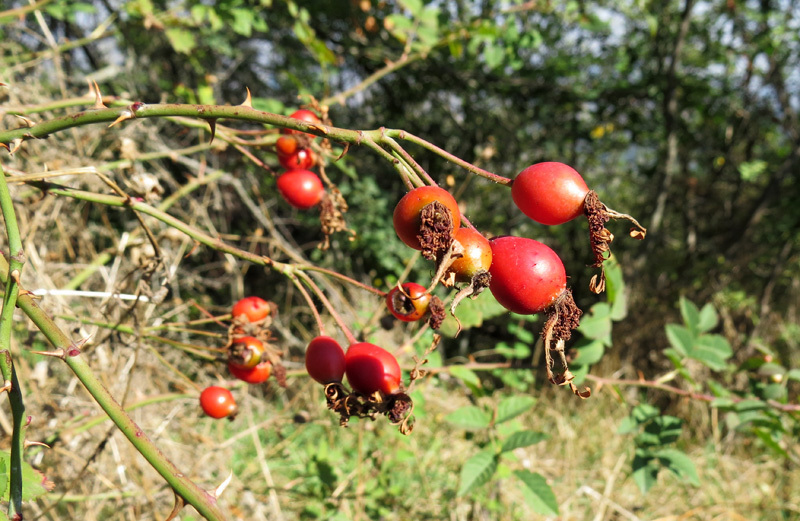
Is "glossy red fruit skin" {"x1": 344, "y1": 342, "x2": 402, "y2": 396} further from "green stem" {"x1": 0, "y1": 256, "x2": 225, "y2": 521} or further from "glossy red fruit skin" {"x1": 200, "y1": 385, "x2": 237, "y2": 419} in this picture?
"glossy red fruit skin" {"x1": 200, "y1": 385, "x2": 237, "y2": 419}

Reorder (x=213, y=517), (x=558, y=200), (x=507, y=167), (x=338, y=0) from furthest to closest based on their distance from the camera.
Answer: (x=507, y=167), (x=338, y=0), (x=558, y=200), (x=213, y=517)

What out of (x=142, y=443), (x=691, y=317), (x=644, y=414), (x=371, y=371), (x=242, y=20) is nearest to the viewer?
(x=142, y=443)

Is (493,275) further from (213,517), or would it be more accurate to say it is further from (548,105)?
(548,105)

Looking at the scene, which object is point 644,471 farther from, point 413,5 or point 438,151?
point 413,5

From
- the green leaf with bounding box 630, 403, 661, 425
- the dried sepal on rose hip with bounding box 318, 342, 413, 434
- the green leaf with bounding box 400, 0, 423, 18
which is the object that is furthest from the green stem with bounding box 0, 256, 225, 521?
the green leaf with bounding box 400, 0, 423, 18

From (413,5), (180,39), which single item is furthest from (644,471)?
(180,39)

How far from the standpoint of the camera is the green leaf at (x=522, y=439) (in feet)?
4.87

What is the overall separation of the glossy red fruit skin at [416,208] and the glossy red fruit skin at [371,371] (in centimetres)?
27

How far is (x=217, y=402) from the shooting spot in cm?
130

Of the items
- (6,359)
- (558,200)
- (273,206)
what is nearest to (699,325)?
(558,200)

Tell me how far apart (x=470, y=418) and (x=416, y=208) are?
3.48 ft

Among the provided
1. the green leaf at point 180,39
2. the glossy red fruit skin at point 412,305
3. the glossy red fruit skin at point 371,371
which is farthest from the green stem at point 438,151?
the green leaf at point 180,39

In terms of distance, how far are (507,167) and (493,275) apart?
14.0 ft

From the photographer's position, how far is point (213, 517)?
64 cm
